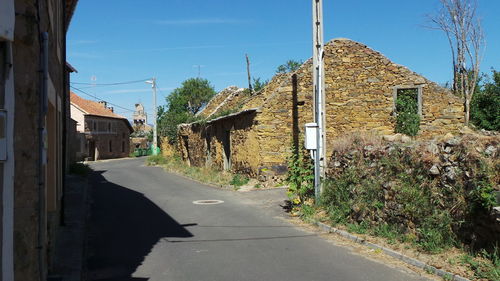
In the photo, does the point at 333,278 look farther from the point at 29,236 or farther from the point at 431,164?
the point at 29,236

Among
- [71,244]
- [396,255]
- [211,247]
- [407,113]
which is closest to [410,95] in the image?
[407,113]

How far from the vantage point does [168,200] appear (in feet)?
47.1

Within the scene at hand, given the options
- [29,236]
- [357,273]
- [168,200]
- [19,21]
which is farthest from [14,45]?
[168,200]

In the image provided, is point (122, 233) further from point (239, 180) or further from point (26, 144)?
point (239, 180)

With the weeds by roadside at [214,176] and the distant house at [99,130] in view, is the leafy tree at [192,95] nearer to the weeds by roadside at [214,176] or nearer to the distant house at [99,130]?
the distant house at [99,130]

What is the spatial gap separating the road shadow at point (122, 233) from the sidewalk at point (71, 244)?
18 cm

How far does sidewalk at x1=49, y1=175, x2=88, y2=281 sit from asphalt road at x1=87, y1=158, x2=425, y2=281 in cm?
21

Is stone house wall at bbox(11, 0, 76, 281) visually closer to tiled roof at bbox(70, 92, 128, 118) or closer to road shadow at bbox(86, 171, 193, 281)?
road shadow at bbox(86, 171, 193, 281)

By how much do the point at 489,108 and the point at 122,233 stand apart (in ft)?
62.5

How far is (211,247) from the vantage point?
26.1 feet

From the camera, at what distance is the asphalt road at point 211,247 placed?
248 inches

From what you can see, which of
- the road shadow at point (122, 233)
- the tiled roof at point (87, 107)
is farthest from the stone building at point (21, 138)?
the tiled roof at point (87, 107)

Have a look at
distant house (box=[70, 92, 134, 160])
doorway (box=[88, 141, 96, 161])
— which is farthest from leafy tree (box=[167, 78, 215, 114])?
doorway (box=[88, 141, 96, 161])

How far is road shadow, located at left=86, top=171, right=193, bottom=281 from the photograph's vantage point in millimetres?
6684
